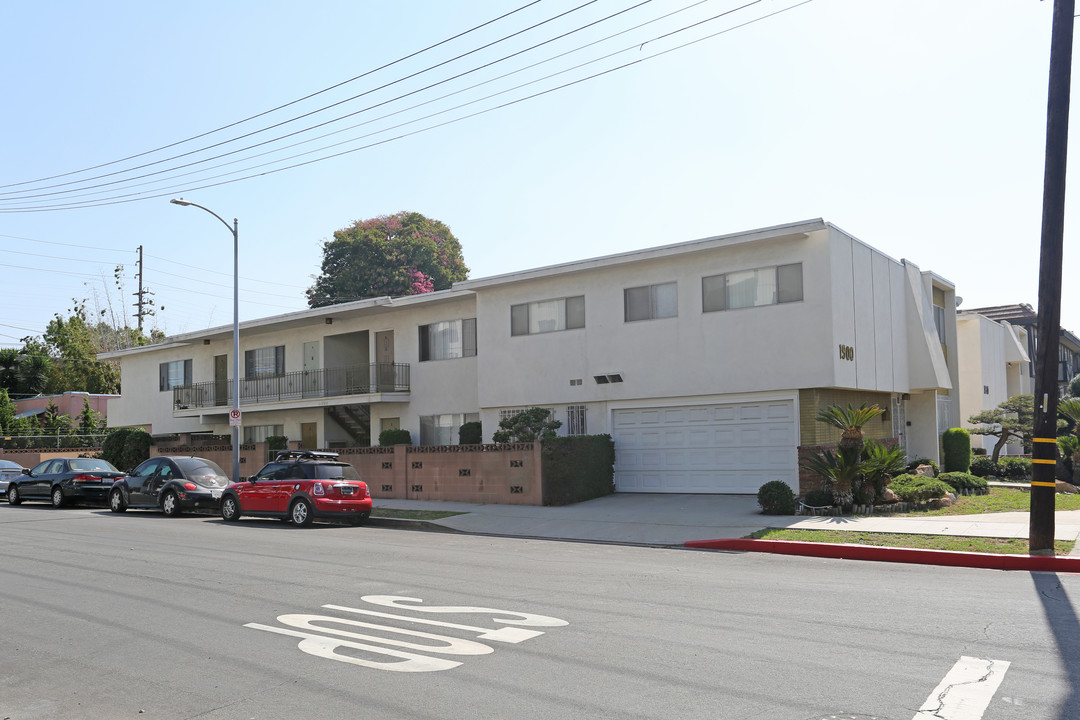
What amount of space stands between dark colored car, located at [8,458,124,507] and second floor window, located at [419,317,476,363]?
10.1m

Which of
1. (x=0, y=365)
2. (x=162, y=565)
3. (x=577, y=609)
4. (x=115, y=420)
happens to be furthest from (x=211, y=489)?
(x=0, y=365)

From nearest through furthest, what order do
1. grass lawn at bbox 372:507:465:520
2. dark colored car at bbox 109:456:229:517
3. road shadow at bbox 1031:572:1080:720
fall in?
road shadow at bbox 1031:572:1080:720 → grass lawn at bbox 372:507:465:520 → dark colored car at bbox 109:456:229:517

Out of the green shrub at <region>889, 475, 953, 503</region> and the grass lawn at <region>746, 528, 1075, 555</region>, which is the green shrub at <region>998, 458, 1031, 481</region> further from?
the grass lawn at <region>746, 528, 1075, 555</region>

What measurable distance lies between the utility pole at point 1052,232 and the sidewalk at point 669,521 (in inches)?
51.4

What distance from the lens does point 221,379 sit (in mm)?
37531

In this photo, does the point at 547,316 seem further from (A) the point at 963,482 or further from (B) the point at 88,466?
(B) the point at 88,466

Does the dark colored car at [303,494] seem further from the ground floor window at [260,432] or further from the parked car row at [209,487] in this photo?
the ground floor window at [260,432]

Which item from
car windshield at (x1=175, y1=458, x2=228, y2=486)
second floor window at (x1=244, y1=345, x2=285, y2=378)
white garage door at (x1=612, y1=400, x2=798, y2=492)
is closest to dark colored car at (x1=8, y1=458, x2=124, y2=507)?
car windshield at (x1=175, y1=458, x2=228, y2=486)

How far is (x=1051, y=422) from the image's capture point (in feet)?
42.2

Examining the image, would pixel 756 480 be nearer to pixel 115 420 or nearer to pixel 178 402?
pixel 178 402

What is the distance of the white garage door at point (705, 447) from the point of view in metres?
21.0

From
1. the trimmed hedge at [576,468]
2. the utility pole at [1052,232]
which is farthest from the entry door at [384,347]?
the utility pole at [1052,232]

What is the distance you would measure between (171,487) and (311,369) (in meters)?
12.1

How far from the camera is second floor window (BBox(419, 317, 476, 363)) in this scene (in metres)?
28.7
